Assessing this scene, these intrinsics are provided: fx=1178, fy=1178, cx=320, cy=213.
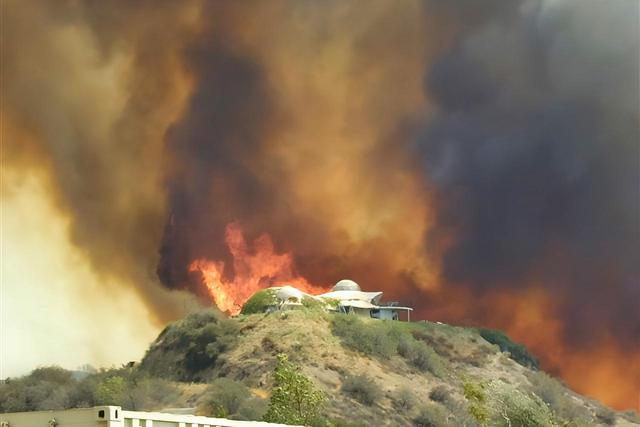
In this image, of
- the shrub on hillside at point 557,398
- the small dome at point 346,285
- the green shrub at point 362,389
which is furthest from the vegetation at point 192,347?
the shrub on hillside at point 557,398

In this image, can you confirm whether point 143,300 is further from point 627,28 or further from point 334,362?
point 627,28

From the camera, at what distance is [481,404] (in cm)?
9438

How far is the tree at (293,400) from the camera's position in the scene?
79.4 meters

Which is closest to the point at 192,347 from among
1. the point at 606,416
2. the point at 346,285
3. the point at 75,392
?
the point at 75,392

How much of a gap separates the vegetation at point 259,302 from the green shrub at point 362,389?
713 inches

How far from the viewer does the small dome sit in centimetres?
12225

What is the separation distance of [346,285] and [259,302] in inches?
420

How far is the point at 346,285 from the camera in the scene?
122250mm

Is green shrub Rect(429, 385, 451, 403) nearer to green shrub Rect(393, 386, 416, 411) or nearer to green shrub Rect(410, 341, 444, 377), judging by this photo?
green shrub Rect(393, 386, 416, 411)

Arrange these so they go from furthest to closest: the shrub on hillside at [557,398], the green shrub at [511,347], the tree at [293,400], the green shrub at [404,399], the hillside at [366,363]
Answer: the green shrub at [511,347], the shrub on hillside at [557,398], the hillside at [366,363], the green shrub at [404,399], the tree at [293,400]

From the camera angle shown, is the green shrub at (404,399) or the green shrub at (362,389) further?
the green shrub at (404,399)

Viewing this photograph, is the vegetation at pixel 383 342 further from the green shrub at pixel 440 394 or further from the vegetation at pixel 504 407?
the vegetation at pixel 504 407

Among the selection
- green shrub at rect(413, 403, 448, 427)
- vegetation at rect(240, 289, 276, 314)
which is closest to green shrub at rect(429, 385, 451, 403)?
green shrub at rect(413, 403, 448, 427)

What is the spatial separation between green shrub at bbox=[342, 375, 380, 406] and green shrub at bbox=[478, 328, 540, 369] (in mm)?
22942
